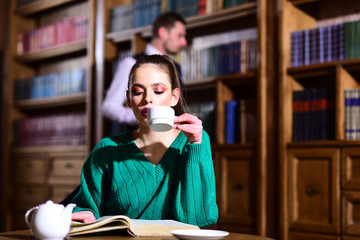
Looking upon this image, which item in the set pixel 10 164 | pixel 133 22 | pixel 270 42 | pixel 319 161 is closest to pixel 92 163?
pixel 319 161

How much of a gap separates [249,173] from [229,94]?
542mm

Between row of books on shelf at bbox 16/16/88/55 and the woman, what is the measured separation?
2682mm

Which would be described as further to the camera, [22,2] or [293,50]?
[22,2]

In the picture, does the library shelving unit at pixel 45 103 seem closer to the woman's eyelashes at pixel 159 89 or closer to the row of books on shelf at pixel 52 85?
the row of books on shelf at pixel 52 85

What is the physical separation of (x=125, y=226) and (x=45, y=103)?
3268 millimetres

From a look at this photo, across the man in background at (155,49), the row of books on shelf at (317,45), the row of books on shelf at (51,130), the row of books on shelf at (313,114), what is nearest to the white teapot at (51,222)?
the man in background at (155,49)

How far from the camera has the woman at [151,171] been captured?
3.97 feet

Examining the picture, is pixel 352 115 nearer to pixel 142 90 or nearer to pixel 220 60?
pixel 220 60

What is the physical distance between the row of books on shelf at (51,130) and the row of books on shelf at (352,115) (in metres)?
2.12

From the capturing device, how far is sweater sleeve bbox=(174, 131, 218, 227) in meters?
1.20

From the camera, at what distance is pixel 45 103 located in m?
4.09

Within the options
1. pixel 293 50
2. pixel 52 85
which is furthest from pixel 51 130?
pixel 293 50

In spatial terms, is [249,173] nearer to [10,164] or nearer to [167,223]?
[167,223]

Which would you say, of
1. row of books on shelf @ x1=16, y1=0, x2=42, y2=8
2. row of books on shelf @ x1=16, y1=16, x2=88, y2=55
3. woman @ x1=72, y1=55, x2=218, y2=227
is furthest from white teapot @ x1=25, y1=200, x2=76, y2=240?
row of books on shelf @ x1=16, y1=0, x2=42, y2=8
